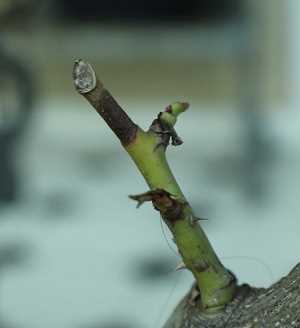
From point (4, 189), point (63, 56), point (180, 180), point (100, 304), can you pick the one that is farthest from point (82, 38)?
point (100, 304)

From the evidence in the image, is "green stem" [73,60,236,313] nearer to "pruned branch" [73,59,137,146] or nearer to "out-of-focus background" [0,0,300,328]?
"pruned branch" [73,59,137,146]

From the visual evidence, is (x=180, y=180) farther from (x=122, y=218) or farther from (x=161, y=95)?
(x=161, y=95)

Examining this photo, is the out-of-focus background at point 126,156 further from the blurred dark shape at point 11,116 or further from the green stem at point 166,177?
the green stem at point 166,177

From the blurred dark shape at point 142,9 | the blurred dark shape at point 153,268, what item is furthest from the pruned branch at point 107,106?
the blurred dark shape at point 142,9

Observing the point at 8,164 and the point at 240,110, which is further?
the point at 240,110

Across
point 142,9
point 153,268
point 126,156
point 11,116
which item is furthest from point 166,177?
point 142,9
